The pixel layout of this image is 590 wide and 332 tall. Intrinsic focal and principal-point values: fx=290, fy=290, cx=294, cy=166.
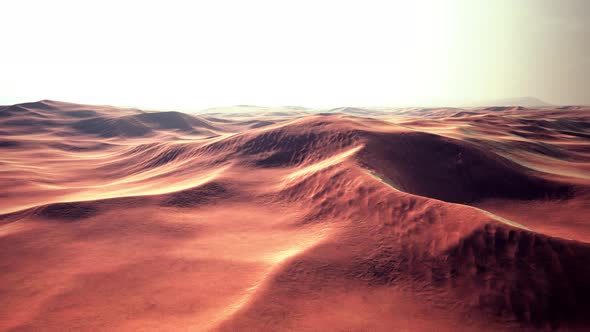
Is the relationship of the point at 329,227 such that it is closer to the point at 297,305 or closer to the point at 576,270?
the point at 297,305

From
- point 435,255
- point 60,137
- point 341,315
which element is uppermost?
point 60,137

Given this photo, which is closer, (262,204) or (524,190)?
(262,204)

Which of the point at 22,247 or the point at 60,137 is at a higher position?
the point at 60,137

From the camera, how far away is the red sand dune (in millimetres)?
5789

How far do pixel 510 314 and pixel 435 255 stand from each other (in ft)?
5.86

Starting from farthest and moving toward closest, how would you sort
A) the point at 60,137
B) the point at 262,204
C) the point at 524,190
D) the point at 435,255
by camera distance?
the point at 60,137
the point at 524,190
the point at 262,204
the point at 435,255

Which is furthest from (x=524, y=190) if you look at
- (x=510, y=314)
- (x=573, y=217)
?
(x=510, y=314)

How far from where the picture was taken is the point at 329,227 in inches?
367

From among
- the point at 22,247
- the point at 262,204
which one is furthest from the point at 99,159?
the point at 262,204

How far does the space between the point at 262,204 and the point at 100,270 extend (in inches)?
234

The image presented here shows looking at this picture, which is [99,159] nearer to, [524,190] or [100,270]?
[100,270]

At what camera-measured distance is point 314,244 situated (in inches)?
325

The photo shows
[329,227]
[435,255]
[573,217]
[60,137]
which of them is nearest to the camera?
[435,255]

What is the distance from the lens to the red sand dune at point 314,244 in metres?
5.79
